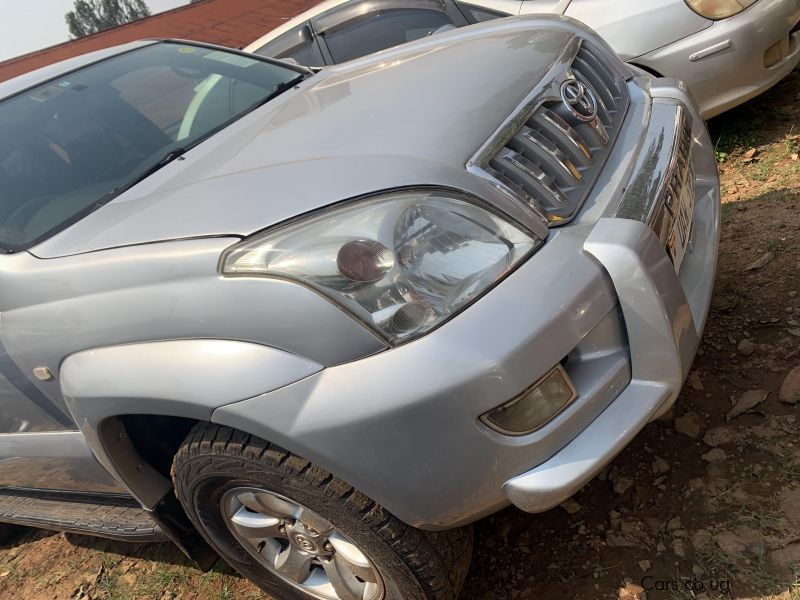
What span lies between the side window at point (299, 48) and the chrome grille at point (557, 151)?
240cm

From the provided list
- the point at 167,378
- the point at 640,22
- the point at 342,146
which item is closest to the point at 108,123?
the point at 342,146

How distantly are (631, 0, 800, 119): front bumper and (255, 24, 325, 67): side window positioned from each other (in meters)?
1.84

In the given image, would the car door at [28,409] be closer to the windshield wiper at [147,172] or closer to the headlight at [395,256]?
the windshield wiper at [147,172]

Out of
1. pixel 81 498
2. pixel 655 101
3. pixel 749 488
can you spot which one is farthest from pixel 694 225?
pixel 81 498

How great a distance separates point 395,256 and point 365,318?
0.15 meters

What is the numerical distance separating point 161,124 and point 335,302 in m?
1.43

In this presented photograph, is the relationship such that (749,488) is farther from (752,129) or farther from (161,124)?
(752,129)

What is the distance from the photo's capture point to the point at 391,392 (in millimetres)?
1399

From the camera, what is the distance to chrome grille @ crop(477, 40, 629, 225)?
1.68 m

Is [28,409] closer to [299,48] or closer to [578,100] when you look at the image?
[578,100]

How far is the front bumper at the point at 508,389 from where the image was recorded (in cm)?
140

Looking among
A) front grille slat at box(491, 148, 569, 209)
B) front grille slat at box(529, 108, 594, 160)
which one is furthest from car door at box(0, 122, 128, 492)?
front grille slat at box(529, 108, 594, 160)

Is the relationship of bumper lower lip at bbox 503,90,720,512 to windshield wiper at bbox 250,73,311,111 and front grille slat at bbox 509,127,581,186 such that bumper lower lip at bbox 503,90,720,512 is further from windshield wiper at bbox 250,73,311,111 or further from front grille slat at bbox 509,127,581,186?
windshield wiper at bbox 250,73,311,111

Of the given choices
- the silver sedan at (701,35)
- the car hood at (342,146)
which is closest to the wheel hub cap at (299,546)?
the car hood at (342,146)
